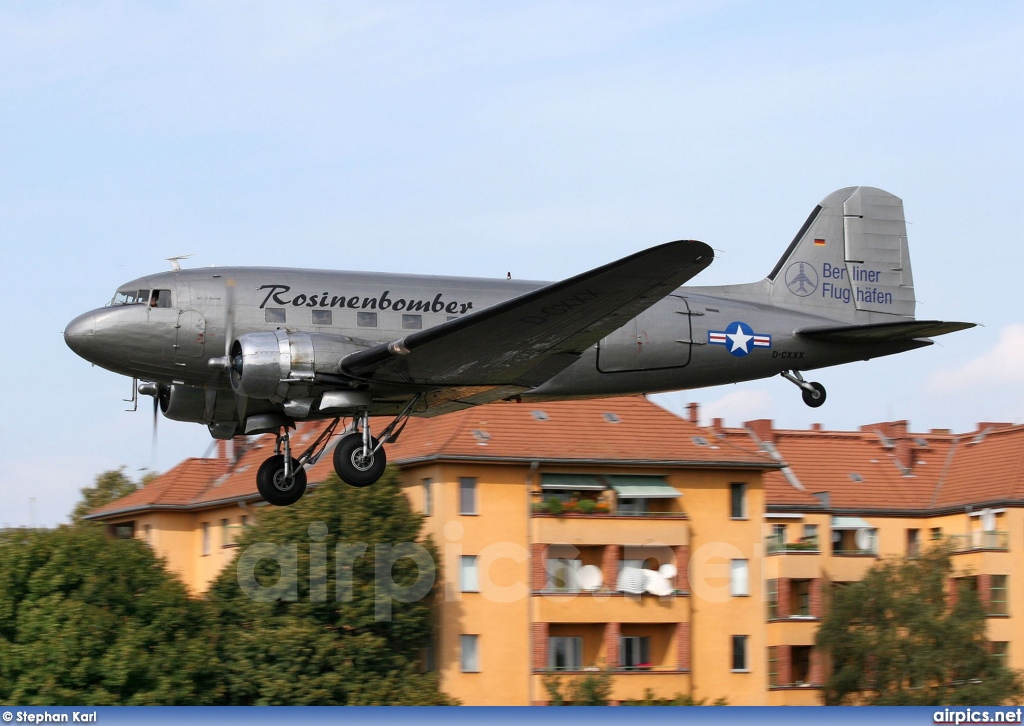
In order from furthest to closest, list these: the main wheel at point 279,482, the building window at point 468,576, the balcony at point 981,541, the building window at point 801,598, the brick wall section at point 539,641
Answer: the balcony at point 981,541
the building window at point 801,598
the brick wall section at point 539,641
the building window at point 468,576
the main wheel at point 279,482

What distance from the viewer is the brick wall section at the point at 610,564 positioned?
5084cm

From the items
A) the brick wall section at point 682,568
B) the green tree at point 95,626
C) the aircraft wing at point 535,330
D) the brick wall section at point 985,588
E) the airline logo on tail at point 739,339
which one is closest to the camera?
the aircraft wing at point 535,330

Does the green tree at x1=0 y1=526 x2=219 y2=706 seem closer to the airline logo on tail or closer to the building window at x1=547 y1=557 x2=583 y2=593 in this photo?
the building window at x1=547 y1=557 x2=583 y2=593

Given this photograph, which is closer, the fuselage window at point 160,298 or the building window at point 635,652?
the fuselage window at point 160,298

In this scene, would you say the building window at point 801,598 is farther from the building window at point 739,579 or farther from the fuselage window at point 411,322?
the fuselage window at point 411,322

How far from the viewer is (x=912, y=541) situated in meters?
64.9

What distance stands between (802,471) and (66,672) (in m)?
32.0

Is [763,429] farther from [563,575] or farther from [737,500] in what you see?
[563,575]

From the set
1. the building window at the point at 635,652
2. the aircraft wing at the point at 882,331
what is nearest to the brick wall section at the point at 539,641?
the building window at the point at 635,652

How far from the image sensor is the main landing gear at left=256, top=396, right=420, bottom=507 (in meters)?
19.2

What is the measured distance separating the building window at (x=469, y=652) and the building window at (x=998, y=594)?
2277cm

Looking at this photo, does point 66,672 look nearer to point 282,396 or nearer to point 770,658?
point 770,658

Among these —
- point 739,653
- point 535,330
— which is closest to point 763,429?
point 739,653

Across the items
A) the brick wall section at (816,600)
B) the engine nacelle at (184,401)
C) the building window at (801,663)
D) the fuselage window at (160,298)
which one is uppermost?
the fuselage window at (160,298)
